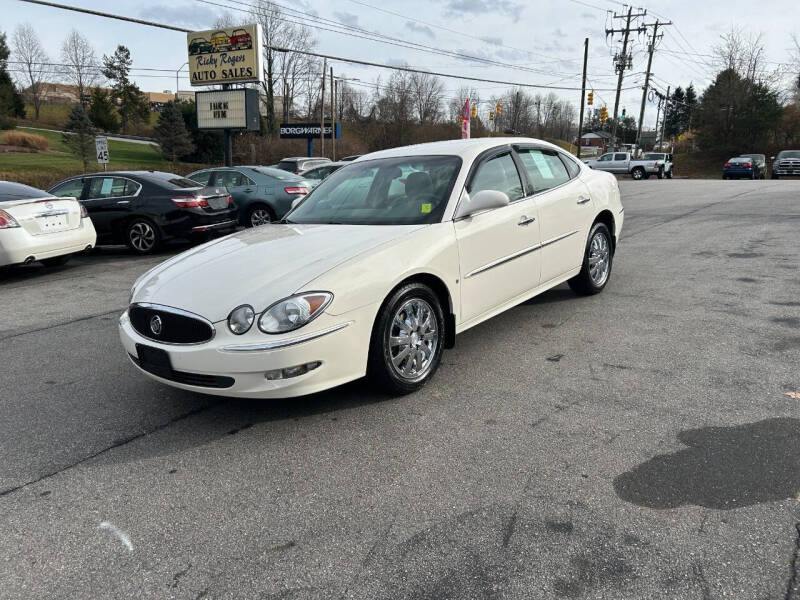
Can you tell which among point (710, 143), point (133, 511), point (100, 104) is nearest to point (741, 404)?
point (133, 511)

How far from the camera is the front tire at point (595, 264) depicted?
6.08m

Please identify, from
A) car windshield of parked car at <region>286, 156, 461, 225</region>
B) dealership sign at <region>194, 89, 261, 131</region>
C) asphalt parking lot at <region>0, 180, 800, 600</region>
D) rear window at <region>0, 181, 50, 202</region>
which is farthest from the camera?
dealership sign at <region>194, 89, 261, 131</region>

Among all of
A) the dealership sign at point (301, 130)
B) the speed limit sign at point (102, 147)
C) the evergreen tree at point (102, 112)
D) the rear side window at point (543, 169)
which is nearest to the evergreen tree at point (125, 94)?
the evergreen tree at point (102, 112)

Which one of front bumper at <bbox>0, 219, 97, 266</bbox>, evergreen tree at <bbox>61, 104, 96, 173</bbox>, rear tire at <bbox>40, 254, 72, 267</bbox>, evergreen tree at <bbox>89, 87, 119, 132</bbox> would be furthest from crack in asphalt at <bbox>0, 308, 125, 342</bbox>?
evergreen tree at <bbox>89, 87, 119, 132</bbox>

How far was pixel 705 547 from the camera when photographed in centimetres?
240

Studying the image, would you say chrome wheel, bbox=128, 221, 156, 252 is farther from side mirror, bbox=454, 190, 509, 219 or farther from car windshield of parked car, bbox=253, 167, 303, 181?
side mirror, bbox=454, 190, 509, 219

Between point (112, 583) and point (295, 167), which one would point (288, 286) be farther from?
point (295, 167)

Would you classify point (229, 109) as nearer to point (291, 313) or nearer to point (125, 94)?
point (291, 313)

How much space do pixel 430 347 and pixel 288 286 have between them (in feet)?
3.67

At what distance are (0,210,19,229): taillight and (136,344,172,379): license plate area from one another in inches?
222

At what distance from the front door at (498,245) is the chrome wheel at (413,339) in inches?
14.7

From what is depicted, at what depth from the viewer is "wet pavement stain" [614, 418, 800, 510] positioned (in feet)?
8.96

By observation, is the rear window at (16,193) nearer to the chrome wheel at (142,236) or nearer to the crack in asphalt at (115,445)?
the chrome wheel at (142,236)

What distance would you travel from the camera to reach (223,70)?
24.6 meters
